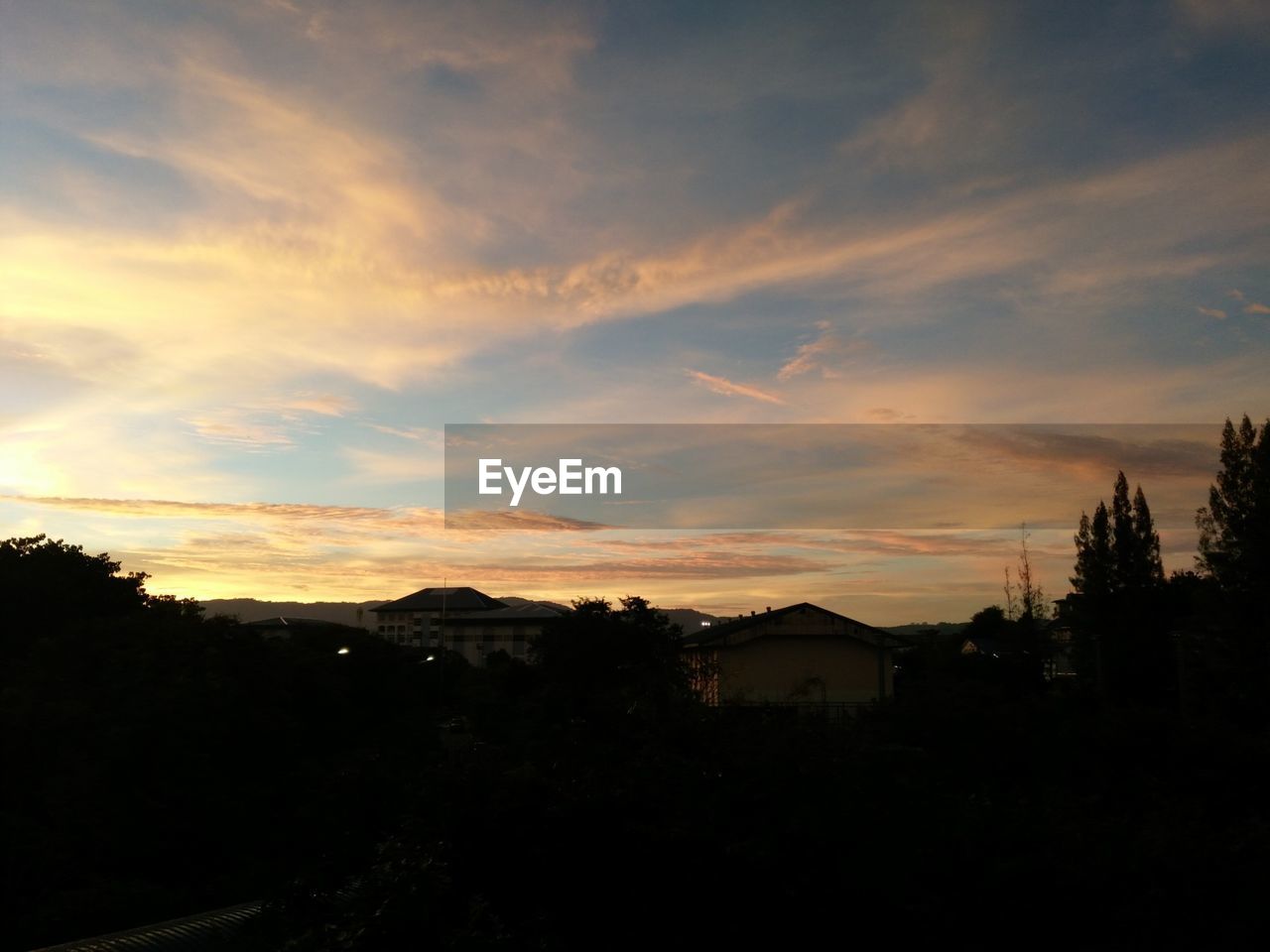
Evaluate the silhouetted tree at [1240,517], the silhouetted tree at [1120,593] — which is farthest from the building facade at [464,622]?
the silhouetted tree at [1240,517]

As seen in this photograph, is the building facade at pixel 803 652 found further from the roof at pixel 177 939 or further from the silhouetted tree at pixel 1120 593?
the roof at pixel 177 939

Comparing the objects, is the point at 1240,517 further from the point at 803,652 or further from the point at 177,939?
the point at 177,939

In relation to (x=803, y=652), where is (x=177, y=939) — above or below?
below

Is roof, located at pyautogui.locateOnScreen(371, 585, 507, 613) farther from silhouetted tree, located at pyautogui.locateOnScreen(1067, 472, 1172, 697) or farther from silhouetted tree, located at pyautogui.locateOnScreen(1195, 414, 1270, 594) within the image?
silhouetted tree, located at pyautogui.locateOnScreen(1195, 414, 1270, 594)

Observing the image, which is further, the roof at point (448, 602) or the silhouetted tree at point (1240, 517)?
the roof at point (448, 602)

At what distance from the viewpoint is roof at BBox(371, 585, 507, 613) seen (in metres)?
137

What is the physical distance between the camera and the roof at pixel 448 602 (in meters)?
137

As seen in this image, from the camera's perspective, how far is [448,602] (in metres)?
142

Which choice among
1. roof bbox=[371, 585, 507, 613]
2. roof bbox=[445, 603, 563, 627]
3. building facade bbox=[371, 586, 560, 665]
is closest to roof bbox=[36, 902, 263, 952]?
building facade bbox=[371, 586, 560, 665]

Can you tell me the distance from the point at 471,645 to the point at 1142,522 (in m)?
82.8

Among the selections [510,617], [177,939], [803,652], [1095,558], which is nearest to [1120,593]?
[1095,558]

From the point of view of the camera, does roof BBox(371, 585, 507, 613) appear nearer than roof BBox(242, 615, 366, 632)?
No

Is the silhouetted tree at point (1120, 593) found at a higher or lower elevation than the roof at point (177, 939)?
higher

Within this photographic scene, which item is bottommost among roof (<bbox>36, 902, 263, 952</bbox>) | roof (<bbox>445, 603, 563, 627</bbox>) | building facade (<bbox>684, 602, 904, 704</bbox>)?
roof (<bbox>36, 902, 263, 952</bbox>)
